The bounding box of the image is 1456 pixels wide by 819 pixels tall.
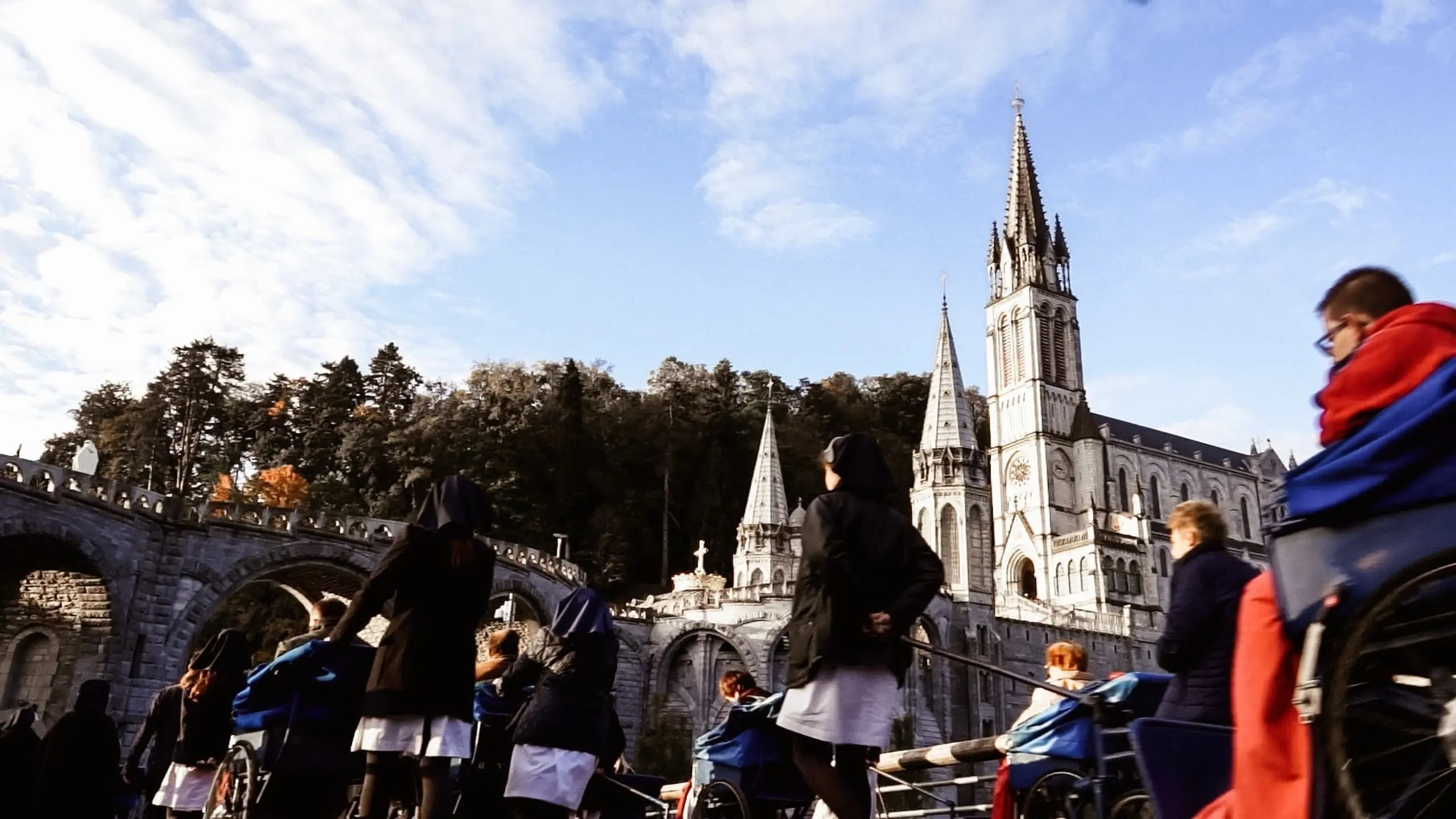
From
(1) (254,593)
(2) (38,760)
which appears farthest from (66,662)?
(2) (38,760)

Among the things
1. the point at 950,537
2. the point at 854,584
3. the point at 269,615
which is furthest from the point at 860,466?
the point at 950,537

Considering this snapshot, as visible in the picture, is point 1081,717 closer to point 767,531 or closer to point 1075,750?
point 1075,750

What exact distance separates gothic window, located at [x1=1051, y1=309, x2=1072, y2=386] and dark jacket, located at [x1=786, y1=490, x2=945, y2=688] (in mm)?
61756

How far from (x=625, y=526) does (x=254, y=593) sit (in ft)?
53.6

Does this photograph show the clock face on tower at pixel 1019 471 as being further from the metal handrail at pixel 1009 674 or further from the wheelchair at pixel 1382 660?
the wheelchair at pixel 1382 660

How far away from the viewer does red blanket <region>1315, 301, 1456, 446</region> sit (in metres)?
2.67

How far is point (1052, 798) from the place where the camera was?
479 centimetres

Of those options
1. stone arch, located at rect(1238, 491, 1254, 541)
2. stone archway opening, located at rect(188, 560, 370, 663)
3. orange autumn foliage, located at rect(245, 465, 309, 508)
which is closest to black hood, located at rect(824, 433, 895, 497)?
stone archway opening, located at rect(188, 560, 370, 663)

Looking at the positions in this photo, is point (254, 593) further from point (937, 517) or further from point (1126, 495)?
point (1126, 495)

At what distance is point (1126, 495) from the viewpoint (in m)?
62.2

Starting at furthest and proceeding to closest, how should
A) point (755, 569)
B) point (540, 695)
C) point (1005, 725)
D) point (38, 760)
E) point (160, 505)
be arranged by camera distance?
point (755, 569), point (1005, 725), point (160, 505), point (38, 760), point (540, 695)

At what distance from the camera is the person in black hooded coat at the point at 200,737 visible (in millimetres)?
6848

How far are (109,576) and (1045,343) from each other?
2075 inches

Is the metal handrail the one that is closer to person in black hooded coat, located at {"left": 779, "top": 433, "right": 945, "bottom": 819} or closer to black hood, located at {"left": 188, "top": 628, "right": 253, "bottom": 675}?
person in black hooded coat, located at {"left": 779, "top": 433, "right": 945, "bottom": 819}
